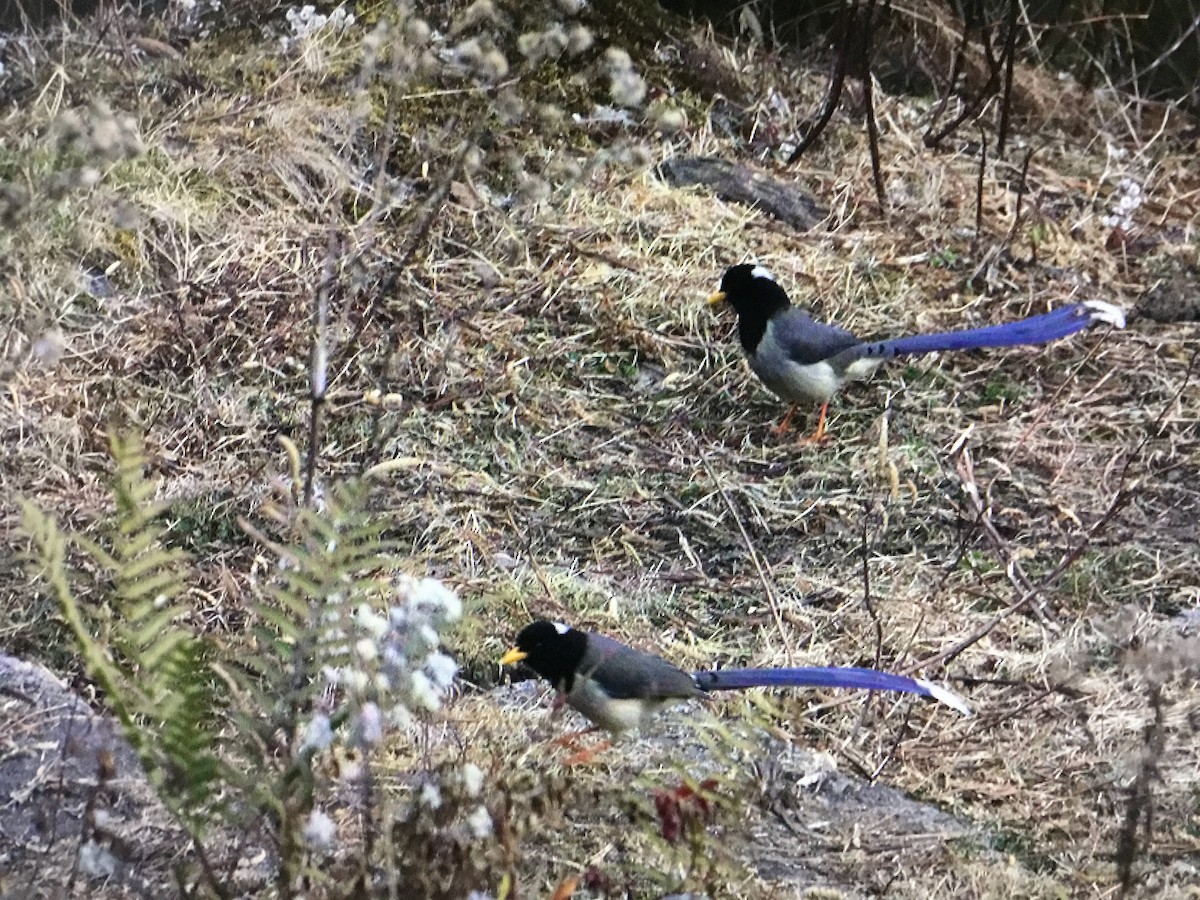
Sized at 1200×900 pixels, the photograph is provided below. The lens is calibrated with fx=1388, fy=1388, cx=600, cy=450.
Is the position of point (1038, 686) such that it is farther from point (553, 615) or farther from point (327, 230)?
point (327, 230)

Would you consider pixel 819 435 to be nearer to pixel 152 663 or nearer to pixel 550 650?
pixel 550 650

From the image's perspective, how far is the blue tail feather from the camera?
405 centimetres

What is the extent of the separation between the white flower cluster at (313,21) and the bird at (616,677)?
3.19 meters

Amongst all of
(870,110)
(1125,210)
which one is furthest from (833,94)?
(1125,210)

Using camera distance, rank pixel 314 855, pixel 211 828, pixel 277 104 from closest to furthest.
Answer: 1. pixel 314 855
2. pixel 211 828
3. pixel 277 104

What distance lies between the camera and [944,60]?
602cm

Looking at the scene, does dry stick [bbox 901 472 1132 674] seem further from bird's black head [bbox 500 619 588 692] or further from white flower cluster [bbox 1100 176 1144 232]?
white flower cluster [bbox 1100 176 1144 232]

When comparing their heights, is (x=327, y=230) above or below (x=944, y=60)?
above

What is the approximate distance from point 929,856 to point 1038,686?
70 centimetres

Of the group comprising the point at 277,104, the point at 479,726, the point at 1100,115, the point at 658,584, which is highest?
the point at 277,104

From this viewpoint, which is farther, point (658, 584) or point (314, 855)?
point (658, 584)

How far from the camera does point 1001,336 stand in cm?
404

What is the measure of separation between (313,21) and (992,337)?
2901 mm

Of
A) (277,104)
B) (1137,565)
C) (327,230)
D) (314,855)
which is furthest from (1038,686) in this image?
(277,104)
